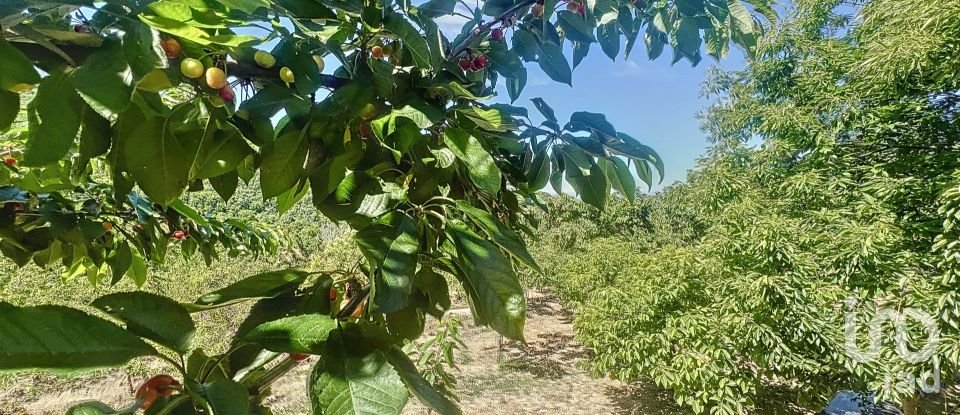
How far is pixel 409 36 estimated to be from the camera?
13.5 inches

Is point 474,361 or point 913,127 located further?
point 474,361

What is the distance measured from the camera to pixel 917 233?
3.15m

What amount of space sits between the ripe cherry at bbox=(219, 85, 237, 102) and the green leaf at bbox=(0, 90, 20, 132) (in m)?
0.11

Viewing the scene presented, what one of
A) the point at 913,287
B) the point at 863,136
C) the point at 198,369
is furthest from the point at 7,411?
the point at 863,136

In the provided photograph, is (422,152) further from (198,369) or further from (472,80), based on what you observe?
(198,369)

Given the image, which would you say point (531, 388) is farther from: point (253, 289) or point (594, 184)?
point (253, 289)

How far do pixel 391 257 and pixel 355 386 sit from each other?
9 centimetres

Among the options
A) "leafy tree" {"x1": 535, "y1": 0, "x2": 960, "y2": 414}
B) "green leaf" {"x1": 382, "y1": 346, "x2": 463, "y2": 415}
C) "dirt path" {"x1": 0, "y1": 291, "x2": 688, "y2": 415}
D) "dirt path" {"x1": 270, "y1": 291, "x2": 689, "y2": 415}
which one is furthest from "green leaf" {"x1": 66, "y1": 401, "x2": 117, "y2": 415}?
"dirt path" {"x1": 270, "y1": 291, "x2": 689, "y2": 415}

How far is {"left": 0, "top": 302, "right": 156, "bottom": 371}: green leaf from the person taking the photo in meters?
0.19

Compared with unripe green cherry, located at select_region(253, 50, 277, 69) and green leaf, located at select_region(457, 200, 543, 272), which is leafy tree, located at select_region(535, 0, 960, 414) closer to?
green leaf, located at select_region(457, 200, 543, 272)

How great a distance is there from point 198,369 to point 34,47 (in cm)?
21

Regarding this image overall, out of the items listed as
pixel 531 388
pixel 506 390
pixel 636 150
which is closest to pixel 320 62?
pixel 636 150

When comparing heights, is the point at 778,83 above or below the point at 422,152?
above

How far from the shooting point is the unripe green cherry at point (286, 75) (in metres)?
0.34
